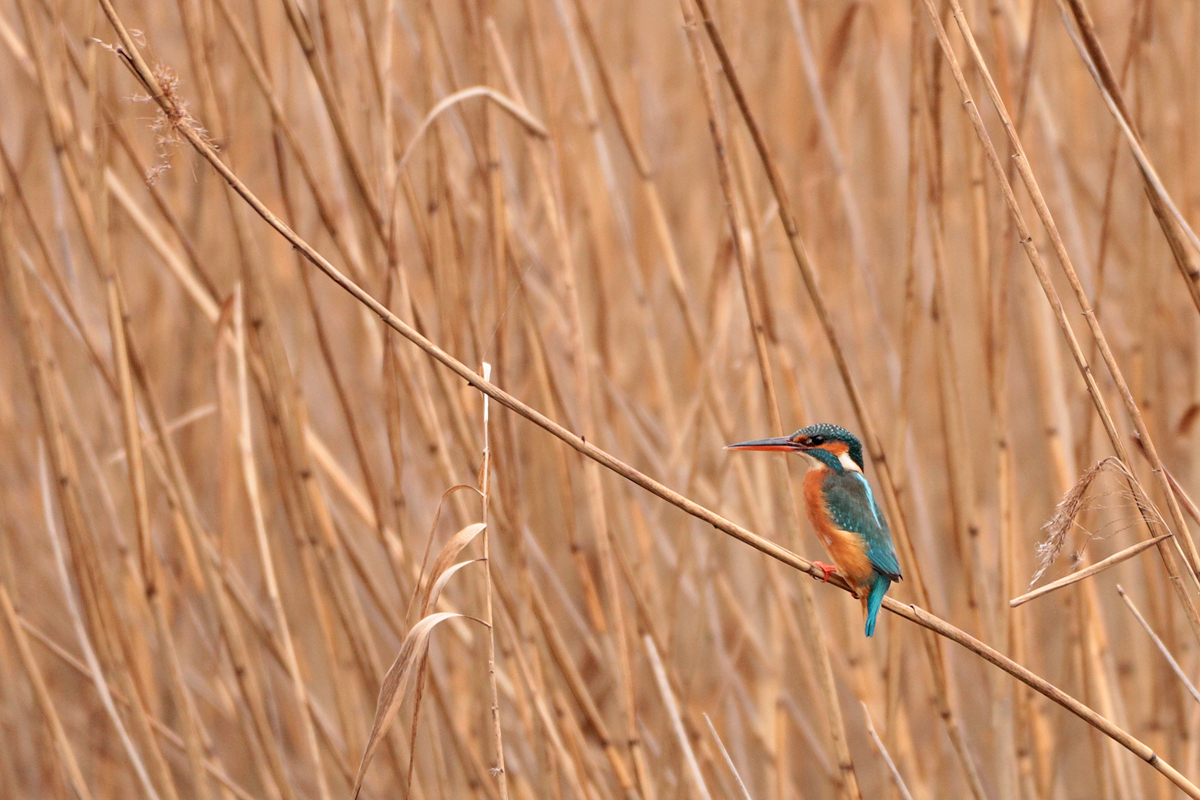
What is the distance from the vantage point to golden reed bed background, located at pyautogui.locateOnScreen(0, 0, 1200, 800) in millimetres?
1108

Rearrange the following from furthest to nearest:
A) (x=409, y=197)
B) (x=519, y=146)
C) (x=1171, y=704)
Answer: (x=519, y=146)
(x=1171, y=704)
(x=409, y=197)

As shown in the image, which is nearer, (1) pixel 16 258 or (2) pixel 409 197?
(1) pixel 16 258

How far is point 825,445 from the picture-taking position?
109 cm

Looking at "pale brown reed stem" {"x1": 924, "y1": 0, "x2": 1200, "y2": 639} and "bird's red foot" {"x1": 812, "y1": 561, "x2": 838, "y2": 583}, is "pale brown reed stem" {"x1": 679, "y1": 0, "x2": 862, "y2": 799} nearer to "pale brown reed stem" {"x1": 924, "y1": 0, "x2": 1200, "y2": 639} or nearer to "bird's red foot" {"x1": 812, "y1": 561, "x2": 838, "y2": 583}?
"bird's red foot" {"x1": 812, "y1": 561, "x2": 838, "y2": 583}

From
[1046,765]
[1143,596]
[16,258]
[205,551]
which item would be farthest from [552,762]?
[1143,596]

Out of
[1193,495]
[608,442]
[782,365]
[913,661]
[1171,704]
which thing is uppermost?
[782,365]

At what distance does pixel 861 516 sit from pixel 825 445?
11 centimetres

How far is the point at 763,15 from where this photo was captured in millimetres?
1968

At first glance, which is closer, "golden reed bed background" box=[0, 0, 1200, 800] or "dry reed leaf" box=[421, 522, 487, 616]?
"dry reed leaf" box=[421, 522, 487, 616]

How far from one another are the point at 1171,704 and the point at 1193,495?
37cm

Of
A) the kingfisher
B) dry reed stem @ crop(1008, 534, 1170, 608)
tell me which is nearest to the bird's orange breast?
the kingfisher

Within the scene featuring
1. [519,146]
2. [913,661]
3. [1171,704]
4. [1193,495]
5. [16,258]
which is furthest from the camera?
[913,661]

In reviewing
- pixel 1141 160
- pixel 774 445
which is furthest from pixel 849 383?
pixel 1141 160

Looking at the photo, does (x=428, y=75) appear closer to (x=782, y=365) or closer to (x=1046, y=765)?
(x=782, y=365)
